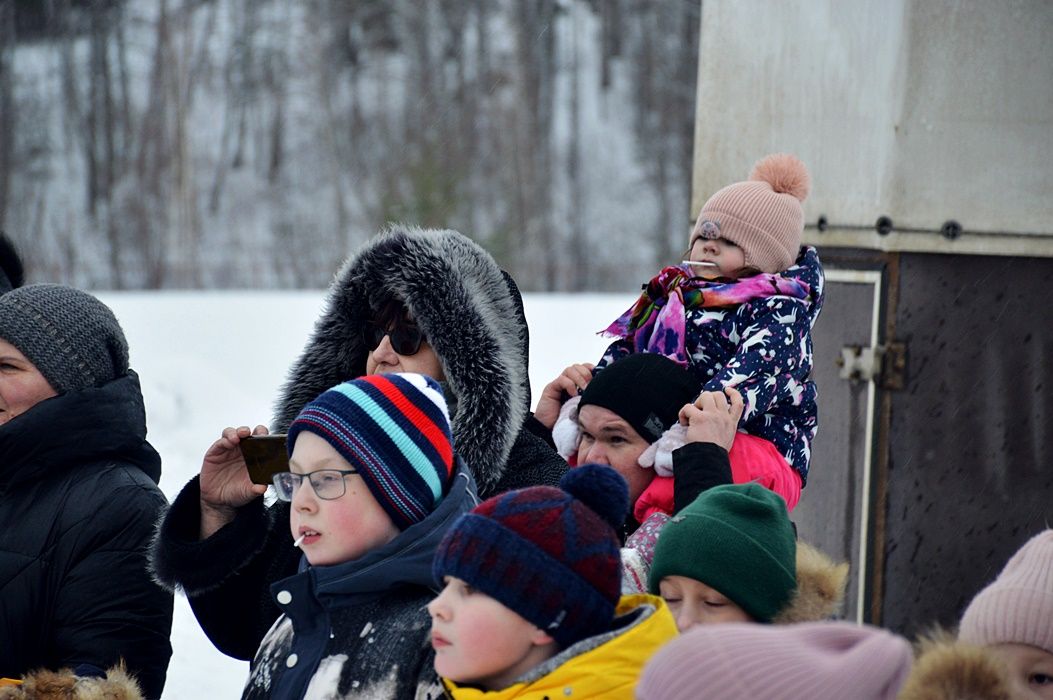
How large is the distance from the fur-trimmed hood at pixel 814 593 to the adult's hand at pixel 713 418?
1.37ft

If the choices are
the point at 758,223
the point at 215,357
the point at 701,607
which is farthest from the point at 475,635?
the point at 215,357

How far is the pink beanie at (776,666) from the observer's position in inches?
68.5

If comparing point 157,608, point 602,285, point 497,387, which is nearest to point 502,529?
point 497,387

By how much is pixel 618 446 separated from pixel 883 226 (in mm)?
1759

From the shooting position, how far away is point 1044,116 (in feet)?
14.4

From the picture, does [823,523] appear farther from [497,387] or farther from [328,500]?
[328,500]

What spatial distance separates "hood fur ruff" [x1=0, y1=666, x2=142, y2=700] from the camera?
8.72ft

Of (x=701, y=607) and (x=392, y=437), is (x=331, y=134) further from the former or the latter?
(x=701, y=607)

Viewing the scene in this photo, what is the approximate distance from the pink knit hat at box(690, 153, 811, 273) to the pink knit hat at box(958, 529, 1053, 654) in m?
1.17

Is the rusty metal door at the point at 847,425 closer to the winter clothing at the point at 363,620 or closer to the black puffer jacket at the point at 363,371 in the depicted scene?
the black puffer jacket at the point at 363,371

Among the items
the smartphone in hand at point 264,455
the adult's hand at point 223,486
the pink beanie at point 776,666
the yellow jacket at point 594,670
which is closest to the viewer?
the pink beanie at point 776,666

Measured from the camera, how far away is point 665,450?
325cm

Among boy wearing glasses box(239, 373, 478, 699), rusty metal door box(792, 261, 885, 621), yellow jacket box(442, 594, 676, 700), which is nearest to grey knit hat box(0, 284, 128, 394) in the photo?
boy wearing glasses box(239, 373, 478, 699)

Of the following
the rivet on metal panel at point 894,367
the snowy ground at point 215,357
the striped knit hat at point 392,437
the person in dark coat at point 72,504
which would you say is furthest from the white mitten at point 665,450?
the snowy ground at point 215,357
